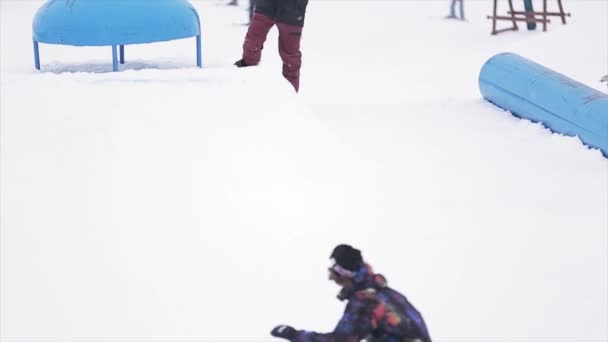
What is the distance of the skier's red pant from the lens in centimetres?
846

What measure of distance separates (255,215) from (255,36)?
3.57 m

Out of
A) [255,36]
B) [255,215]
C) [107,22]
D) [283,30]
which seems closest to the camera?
A: [255,215]

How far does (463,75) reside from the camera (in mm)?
12070

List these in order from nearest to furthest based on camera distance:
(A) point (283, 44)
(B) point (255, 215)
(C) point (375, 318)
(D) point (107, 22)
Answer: (C) point (375, 318), (B) point (255, 215), (A) point (283, 44), (D) point (107, 22)

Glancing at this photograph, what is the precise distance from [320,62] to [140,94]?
6.37m

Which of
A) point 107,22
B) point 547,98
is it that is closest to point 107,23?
point 107,22

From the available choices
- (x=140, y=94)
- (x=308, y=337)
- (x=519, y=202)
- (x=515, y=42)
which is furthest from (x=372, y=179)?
(x=515, y=42)

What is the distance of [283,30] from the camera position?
845cm

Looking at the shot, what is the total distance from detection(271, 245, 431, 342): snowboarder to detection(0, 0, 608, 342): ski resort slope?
45.4 inches

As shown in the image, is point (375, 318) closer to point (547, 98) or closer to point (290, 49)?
point (290, 49)

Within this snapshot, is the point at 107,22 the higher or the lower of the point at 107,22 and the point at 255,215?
the lower

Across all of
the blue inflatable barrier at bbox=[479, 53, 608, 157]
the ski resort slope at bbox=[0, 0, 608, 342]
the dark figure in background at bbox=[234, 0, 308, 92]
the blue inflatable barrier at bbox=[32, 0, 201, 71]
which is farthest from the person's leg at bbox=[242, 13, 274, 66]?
the blue inflatable barrier at bbox=[479, 53, 608, 157]

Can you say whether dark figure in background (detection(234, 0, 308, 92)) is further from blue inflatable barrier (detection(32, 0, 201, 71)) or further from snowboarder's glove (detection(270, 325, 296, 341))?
snowboarder's glove (detection(270, 325, 296, 341))

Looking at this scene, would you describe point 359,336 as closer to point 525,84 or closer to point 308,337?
point 308,337
